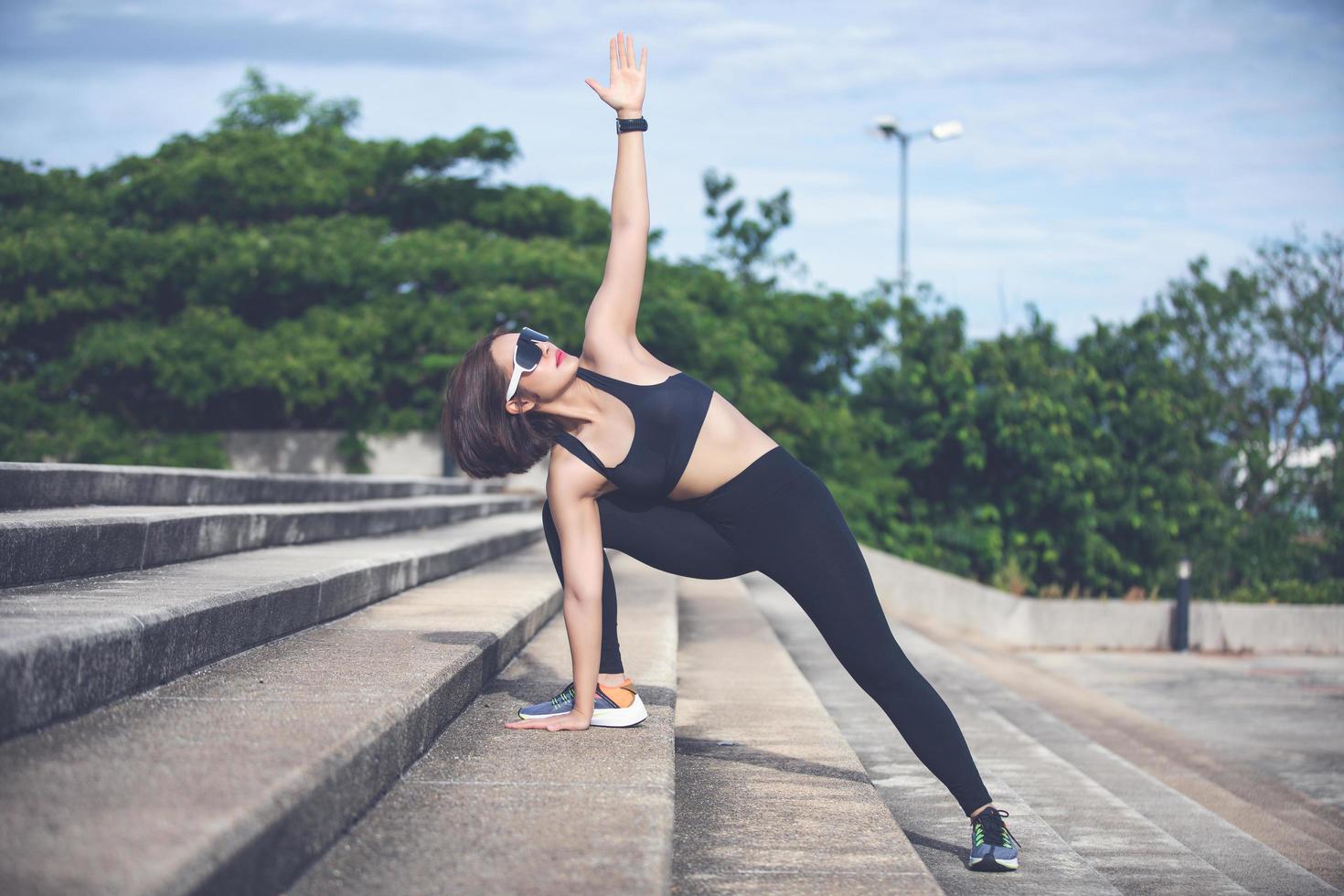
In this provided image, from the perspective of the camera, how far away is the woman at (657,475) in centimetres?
289

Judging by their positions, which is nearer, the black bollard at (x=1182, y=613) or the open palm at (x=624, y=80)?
the open palm at (x=624, y=80)

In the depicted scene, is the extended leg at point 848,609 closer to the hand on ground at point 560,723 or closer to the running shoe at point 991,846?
the running shoe at point 991,846

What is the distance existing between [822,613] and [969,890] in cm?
79

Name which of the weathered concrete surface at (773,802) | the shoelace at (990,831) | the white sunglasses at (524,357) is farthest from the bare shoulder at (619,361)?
the shoelace at (990,831)

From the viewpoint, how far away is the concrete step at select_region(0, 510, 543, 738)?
2105 mm

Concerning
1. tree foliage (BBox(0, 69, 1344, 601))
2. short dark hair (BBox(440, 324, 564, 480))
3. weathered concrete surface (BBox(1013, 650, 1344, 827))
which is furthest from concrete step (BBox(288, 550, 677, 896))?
tree foliage (BBox(0, 69, 1344, 601))

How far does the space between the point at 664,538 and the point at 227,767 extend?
138 centimetres

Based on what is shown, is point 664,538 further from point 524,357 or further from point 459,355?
point 459,355

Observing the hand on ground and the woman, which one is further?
the hand on ground

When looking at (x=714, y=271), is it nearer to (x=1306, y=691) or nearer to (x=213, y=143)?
(x=213, y=143)

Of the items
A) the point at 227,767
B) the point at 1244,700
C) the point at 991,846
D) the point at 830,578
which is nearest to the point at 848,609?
the point at 830,578

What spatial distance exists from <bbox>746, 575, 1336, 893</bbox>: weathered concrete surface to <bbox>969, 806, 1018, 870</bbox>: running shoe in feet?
0.20

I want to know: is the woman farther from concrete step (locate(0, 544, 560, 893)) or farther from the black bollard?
the black bollard

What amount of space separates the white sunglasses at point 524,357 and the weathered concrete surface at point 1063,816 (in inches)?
66.0
